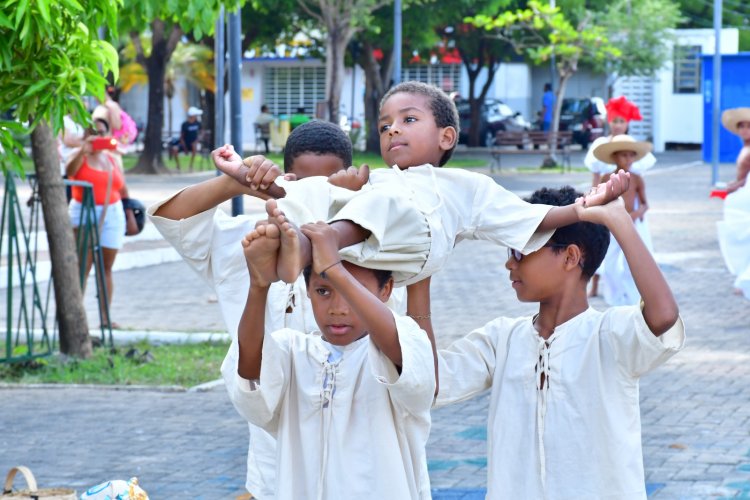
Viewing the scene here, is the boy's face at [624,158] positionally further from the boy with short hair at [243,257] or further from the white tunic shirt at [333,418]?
the white tunic shirt at [333,418]

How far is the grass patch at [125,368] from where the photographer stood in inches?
350

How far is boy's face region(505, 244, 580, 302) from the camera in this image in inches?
145

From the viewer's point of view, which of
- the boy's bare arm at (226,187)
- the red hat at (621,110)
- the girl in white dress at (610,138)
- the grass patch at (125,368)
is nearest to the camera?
the boy's bare arm at (226,187)

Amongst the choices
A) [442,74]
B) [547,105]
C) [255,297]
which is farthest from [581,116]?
[255,297]

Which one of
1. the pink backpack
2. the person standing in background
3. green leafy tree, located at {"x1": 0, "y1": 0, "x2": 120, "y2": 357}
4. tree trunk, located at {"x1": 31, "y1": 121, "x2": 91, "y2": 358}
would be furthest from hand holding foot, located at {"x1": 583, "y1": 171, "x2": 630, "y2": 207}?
the person standing in background

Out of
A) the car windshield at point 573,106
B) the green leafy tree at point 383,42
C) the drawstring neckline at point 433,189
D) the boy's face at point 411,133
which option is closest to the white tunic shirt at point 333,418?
the drawstring neckline at point 433,189

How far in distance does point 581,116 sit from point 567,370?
1773 inches

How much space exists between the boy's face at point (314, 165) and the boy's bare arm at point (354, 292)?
92 cm

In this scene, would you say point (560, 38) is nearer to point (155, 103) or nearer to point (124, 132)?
point (155, 103)

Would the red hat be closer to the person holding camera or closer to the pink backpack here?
the pink backpack

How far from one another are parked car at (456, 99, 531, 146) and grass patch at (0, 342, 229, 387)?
128ft

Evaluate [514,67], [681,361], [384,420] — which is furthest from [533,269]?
[514,67]

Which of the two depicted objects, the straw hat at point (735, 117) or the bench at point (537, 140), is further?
the bench at point (537, 140)

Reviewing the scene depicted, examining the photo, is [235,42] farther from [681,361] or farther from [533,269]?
[533,269]
